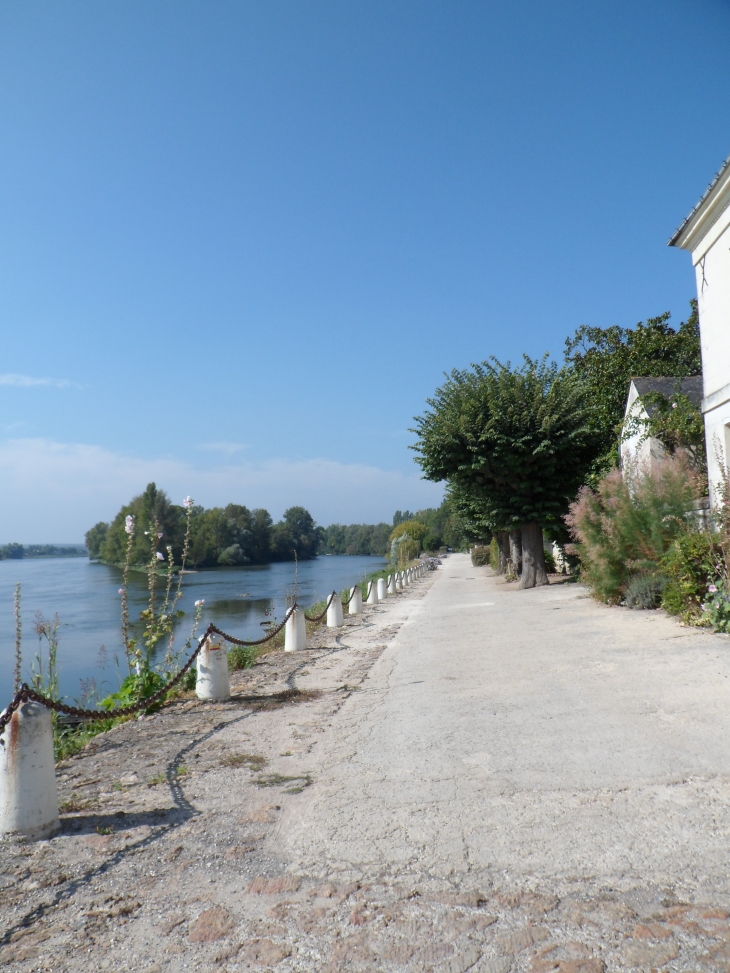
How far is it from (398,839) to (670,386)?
21909 mm

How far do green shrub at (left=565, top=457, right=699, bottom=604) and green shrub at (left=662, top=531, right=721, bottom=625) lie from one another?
35.5 inches

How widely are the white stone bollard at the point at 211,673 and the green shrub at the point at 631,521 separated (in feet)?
26.5

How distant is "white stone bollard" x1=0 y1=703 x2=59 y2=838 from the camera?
13.1 feet

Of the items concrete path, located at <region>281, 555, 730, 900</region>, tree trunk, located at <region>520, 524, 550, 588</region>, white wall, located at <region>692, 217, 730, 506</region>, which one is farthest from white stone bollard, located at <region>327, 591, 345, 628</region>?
tree trunk, located at <region>520, 524, 550, 588</region>

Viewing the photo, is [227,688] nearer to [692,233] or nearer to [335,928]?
[335,928]

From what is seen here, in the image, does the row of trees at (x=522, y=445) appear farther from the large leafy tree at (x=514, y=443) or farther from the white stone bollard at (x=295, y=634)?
the white stone bollard at (x=295, y=634)

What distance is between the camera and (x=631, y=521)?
13609mm

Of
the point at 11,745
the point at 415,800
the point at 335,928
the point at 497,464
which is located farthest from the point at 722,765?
the point at 497,464

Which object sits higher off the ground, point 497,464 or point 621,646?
point 497,464

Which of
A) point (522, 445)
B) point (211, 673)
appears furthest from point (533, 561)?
point (211, 673)

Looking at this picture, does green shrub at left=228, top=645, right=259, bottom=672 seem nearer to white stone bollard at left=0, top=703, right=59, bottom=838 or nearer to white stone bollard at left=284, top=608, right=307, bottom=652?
white stone bollard at left=284, top=608, right=307, bottom=652

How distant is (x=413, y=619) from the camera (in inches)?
669

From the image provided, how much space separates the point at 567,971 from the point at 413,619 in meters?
14.4

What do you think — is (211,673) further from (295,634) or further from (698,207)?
(698,207)
